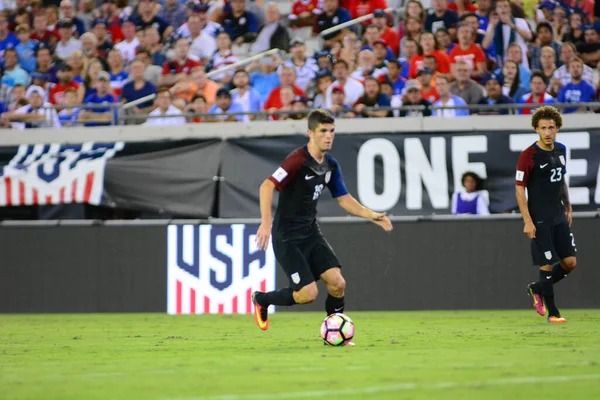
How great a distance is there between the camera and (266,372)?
7.27 metres

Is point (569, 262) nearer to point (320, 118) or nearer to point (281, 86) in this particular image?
point (320, 118)

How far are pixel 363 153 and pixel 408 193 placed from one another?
974mm

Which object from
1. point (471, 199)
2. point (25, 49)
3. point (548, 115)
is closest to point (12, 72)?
point (25, 49)

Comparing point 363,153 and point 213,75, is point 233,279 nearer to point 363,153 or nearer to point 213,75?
point 363,153

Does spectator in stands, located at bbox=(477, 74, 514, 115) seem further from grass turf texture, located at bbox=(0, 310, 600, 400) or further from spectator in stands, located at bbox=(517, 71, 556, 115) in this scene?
grass turf texture, located at bbox=(0, 310, 600, 400)

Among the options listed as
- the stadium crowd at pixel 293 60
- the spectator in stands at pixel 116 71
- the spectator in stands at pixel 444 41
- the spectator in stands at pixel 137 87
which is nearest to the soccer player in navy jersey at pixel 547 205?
the stadium crowd at pixel 293 60

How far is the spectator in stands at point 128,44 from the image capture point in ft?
71.1

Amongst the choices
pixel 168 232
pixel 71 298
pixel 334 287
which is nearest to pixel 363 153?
pixel 168 232

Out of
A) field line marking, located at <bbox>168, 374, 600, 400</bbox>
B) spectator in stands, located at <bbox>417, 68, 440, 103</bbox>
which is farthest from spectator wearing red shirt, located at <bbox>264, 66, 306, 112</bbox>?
field line marking, located at <bbox>168, 374, 600, 400</bbox>

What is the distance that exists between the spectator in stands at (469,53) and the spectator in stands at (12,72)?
8.89m

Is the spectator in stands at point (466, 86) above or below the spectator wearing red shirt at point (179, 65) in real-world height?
below

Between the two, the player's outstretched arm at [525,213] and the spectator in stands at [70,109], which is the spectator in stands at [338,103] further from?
the player's outstretched arm at [525,213]

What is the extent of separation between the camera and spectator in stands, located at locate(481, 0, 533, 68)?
18.4m

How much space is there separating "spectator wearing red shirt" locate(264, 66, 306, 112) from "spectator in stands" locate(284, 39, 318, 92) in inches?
17.0
